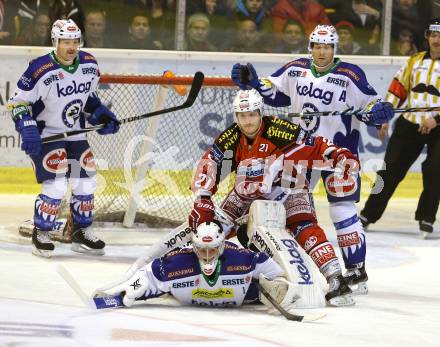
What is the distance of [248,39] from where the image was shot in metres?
9.93

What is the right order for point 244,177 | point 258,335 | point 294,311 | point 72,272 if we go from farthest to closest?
point 72,272
point 244,177
point 294,311
point 258,335

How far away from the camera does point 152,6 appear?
970 centimetres

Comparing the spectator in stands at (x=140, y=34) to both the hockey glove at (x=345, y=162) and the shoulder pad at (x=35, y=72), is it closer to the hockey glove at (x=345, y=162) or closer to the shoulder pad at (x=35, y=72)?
the shoulder pad at (x=35, y=72)

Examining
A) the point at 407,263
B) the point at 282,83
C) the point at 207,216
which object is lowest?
the point at 407,263

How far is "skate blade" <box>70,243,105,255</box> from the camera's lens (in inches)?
299

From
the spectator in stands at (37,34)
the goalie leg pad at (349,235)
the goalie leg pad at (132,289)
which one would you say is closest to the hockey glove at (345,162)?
the goalie leg pad at (349,235)

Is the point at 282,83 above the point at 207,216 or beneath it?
above

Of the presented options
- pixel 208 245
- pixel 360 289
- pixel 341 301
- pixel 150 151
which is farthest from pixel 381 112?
pixel 150 151

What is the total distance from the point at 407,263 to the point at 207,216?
6.17 feet

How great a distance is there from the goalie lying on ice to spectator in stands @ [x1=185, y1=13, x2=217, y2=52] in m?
3.95

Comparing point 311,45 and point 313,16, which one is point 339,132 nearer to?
point 311,45

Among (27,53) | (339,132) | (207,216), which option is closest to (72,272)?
(207,216)

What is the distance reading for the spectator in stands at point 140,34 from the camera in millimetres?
9633

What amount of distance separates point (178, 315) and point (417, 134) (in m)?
3.40
